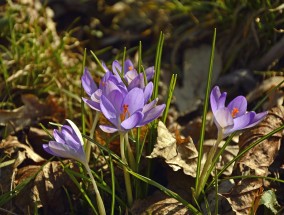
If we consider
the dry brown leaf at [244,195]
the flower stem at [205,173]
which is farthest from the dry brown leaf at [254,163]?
the flower stem at [205,173]

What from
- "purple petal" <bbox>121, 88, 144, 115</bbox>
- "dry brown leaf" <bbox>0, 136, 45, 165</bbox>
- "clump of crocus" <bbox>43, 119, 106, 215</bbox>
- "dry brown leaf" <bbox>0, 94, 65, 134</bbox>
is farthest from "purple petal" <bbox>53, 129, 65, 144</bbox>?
"dry brown leaf" <bbox>0, 94, 65, 134</bbox>

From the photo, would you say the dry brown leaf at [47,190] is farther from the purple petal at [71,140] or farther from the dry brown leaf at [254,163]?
the dry brown leaf at [254,163]

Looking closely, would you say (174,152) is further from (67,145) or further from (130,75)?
(67,145)

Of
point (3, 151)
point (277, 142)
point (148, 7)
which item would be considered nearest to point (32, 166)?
point (3, 151)

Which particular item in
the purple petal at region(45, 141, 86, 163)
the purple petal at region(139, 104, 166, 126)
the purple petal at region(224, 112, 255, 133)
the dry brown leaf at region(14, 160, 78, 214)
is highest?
the purple petal at region(139, 104, 166, 126)

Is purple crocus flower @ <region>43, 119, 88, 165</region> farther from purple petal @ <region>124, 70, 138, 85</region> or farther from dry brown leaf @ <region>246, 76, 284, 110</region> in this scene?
dry brown leaf @ <region>246, 76, 284, 110</region>

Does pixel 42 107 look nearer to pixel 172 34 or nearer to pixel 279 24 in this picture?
pixel 172 34
